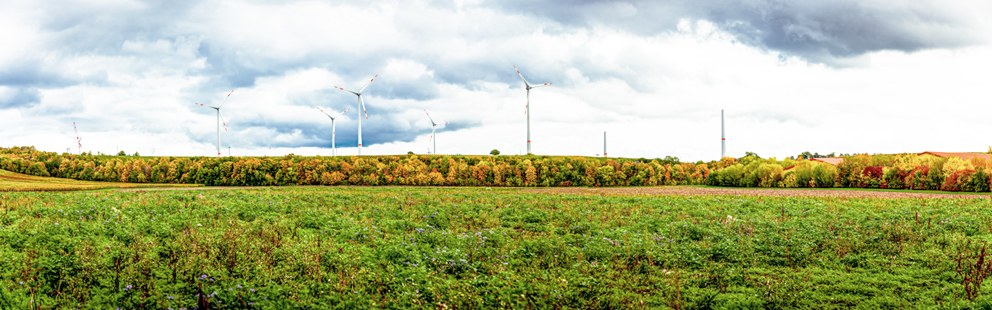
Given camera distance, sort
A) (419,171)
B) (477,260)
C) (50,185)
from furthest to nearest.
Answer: (419,171)
(50,185)
(477,260)

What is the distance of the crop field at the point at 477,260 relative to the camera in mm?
7926

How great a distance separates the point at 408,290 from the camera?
8.11 meters

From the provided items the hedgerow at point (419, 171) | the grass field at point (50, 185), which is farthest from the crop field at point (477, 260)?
the hedgerow at point (419, 171)

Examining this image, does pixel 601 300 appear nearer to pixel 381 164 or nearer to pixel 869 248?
pixel 869 248

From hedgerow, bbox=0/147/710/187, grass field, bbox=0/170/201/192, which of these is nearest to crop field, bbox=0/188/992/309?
grass field, bbox=0/170/201/192

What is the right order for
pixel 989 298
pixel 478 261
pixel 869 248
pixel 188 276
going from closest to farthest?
pixel 989 298, pixel 188 276, pixel 478 261, pixel 869 248

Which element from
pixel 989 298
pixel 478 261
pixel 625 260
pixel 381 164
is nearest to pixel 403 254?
pixel 478 261

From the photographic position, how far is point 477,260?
998 cm

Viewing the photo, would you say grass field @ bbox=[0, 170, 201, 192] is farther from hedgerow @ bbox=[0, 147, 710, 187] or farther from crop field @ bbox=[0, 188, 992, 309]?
crop field @ bbox=[0, 188, 992, 309]

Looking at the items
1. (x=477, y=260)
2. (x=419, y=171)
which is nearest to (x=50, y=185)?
(x=419, y=171)

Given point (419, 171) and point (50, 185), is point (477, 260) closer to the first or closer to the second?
point (419, 171)

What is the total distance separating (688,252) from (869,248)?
4870 millimetres

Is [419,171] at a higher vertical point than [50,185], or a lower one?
higher

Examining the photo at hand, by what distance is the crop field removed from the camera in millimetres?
7926
